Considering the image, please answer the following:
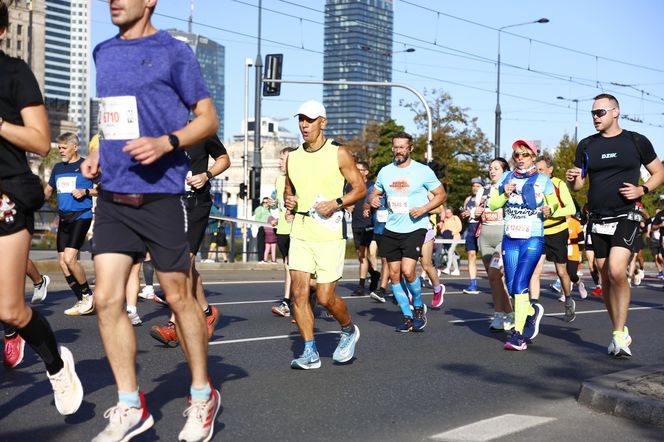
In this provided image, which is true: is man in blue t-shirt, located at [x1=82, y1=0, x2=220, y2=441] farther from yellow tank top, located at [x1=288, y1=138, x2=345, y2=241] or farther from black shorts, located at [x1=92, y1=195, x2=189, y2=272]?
yellow tank top, located at [x1=288, y1=138, x2=345, y2=241]

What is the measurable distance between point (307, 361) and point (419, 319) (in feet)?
10.8

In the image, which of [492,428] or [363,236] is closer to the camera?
[492,428]

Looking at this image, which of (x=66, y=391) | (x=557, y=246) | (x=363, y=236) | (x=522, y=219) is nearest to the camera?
(x=66, y=391)

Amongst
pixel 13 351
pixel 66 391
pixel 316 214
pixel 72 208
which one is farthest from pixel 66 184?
pixel 66 391

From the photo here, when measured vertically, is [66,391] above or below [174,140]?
below

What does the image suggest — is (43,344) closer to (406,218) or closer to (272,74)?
(406,218)

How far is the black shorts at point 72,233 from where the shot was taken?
11.0 meters

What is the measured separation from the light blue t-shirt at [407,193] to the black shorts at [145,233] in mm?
5890

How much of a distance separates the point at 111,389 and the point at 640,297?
43.6ft

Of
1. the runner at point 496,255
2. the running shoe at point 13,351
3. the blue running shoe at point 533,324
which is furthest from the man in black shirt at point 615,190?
the running shoe at point 13,351

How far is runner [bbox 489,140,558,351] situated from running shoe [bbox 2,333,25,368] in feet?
14.3

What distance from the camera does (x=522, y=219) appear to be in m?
9.58

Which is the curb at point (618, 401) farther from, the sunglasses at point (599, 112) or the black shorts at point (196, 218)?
the black shorts at point (196, 218)

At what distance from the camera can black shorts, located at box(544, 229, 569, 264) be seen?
1390cm
